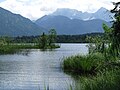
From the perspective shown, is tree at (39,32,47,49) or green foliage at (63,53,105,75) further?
tree at (39,32,47,49)

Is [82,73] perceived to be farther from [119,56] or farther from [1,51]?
[1,51]

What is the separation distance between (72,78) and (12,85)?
5695 mm

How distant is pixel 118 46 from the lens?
15.6 metres

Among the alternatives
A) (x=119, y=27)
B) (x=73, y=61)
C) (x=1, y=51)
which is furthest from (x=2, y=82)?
(x=1, y=51)

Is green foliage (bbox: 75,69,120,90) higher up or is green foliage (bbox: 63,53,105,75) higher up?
green foliage (bbox: 75,69,120,90)

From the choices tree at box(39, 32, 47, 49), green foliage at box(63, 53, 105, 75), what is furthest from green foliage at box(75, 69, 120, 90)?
tree at box(39, 32, 47, 49)

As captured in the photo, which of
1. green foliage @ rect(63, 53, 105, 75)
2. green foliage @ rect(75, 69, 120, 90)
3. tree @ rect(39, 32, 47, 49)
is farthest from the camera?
tree @ rect(39, 32, 47, 49)

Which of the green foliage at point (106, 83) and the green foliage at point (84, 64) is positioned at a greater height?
the green foliage at point (106, 83)

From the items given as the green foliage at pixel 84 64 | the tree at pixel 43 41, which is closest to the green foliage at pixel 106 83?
the green foliage at pixel 84 64

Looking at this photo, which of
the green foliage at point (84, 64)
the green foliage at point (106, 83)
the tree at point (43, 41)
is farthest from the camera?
the tree at point (43, 41)

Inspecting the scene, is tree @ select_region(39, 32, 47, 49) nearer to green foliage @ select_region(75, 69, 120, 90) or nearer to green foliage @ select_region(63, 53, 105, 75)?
green foliage @ select_region(63, 53, 105, 75)

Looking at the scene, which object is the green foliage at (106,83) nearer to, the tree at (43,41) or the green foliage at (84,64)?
the green foliage at (84,64)

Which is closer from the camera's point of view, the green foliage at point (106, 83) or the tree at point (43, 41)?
the green foliage at point (106, 83)

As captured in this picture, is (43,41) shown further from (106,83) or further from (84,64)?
(106,83)
